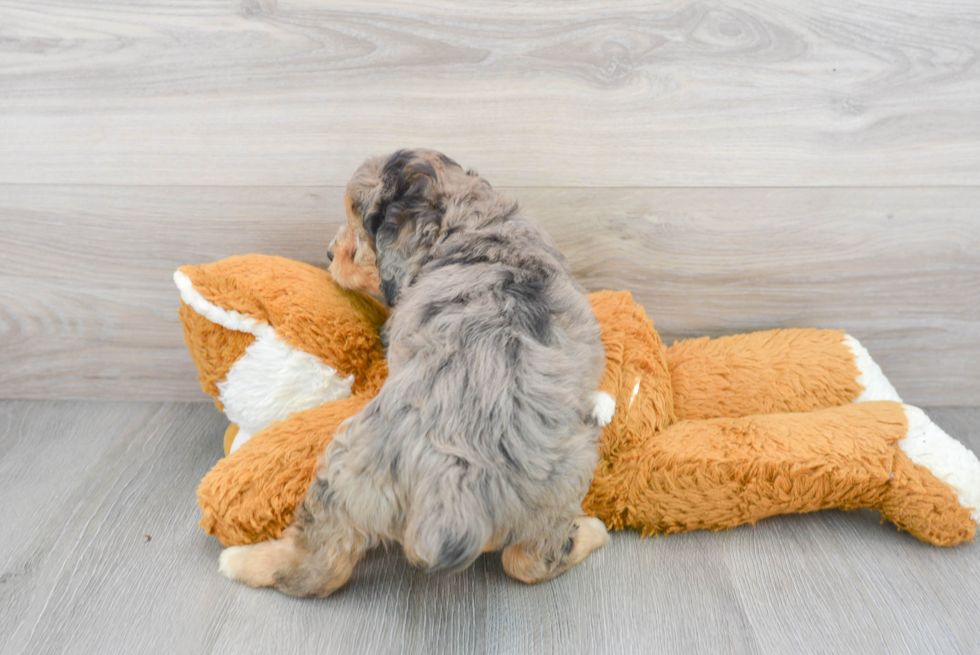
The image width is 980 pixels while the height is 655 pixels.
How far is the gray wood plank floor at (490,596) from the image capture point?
1.10 m

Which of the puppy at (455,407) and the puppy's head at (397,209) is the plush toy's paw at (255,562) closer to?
the puppy at (455,407)

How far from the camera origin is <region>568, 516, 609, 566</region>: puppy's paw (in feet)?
4.09

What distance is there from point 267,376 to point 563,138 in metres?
0.86

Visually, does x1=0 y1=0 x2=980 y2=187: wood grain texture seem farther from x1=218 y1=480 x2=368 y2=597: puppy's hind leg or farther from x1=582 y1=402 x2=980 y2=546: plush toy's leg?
x1=218 y1=480 x2=368 y2=597: puppy's hind leg

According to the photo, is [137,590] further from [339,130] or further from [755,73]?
[755,73]

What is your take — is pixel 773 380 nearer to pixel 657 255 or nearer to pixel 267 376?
pixel 657 255

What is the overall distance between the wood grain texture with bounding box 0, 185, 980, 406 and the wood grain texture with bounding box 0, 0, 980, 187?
0.16 ft

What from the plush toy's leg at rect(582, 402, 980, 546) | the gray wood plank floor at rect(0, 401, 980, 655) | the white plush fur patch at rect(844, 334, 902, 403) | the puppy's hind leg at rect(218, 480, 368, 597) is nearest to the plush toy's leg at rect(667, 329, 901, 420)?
the white plush fur patch at rect(844, 334, 902, 403)

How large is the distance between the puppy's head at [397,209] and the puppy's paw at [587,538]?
1.90 ft

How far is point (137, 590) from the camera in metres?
1.20

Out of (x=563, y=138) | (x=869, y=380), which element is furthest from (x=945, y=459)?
(x=563, y=138)

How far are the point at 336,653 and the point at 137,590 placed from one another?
42 centimetres

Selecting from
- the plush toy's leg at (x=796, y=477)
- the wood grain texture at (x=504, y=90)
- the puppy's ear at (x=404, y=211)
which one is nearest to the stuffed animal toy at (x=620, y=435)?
the plush toy's leg at (x=796, y=477)

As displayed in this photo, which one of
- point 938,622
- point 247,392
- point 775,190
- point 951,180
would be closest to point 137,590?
point 247,392
